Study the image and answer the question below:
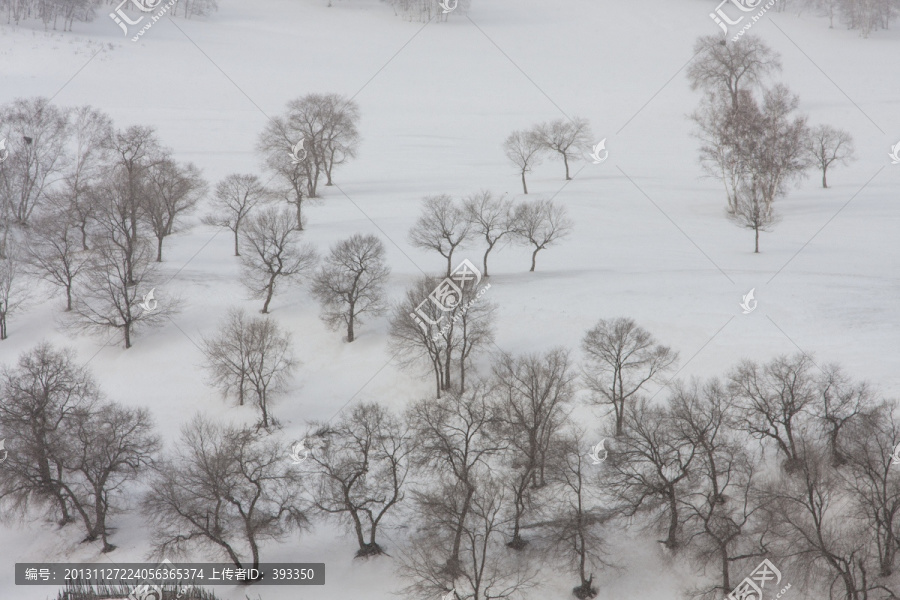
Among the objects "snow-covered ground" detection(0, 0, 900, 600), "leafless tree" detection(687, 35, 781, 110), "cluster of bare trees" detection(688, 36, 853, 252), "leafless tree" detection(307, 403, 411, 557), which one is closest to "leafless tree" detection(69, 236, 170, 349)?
"snow-covered ground" detection(0, 0, 900, 600)

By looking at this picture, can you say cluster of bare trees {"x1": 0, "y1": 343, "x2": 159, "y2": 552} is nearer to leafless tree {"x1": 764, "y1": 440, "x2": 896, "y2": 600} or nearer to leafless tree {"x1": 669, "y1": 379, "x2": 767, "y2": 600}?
leafless tree {"x1": 669, "y1": 379, "x2": 767, "y2": 600}

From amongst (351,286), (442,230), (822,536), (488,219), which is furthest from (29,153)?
(822,536)

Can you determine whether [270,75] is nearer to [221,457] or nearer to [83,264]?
[83,264]

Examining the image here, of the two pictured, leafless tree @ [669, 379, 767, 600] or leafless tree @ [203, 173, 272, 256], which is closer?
leafless tree @ [669, 379, 767, 600]

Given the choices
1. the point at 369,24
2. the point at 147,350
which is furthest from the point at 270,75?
the point at 147,350

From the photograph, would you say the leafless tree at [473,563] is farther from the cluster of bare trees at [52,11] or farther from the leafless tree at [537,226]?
the cluster of bare trees at [52,11]
